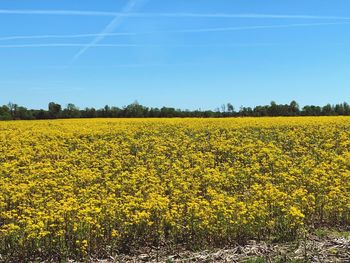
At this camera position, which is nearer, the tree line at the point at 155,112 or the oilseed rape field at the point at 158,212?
the oilseed rape field at the point at 158,212

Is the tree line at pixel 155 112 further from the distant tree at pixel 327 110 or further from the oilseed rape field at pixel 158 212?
the oilseed rape field at pixel 158 212

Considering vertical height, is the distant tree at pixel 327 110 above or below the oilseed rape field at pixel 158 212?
above

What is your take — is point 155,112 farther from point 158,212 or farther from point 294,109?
point 158,212

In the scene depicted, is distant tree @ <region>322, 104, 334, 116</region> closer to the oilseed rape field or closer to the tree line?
the tree line

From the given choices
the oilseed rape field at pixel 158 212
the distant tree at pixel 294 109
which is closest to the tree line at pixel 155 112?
the distant tree at pixel 294 109

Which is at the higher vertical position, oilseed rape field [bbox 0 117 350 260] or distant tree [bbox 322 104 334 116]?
distant tree [bbox 322 104 334 116]

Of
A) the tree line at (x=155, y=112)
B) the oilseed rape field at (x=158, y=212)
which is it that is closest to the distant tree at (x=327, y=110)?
the tree line at (x=155, y=112)

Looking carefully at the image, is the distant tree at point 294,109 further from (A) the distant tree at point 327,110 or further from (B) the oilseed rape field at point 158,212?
→ (B) the oilseed rape field at point 158,212

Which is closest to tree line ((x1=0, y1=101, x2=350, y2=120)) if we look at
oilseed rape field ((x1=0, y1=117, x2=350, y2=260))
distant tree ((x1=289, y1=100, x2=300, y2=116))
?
distant tree ((x1=289, y1=100, x2=300, y2=116))

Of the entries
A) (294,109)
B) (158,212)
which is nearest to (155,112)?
(294,109)

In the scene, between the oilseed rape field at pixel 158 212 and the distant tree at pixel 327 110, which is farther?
the distant tree at pixel 327 110

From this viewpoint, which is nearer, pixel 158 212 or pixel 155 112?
pixel 158 212

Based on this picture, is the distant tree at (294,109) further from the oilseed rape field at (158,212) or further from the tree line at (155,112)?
the oilseed rape field at (158,212)

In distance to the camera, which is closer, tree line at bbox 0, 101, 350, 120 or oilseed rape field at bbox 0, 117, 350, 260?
oilseed rape field at bbox 0, 117, 350, 260
